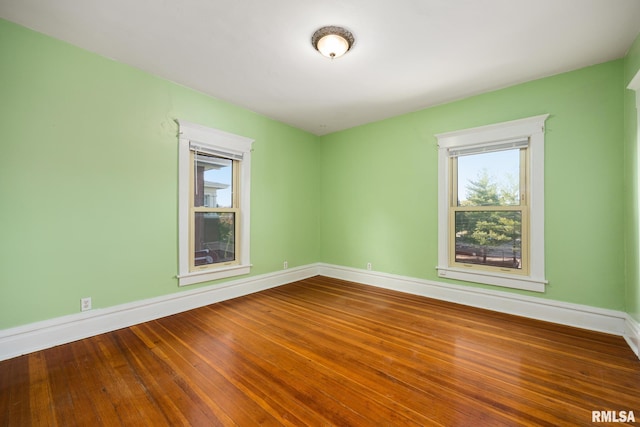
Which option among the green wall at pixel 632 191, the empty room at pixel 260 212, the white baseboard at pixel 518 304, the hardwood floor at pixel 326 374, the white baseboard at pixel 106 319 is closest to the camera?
the hardwood floor at pixel 326 374

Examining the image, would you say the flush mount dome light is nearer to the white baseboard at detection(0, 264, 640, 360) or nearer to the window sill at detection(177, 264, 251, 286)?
the window sill at detection(177, 264, 251, 286)

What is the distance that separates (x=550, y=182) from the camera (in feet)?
9.59

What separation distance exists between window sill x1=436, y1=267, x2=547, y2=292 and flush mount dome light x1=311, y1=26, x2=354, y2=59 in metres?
3.04

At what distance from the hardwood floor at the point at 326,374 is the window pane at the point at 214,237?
2.83 ft

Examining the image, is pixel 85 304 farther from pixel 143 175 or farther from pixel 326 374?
pixel 326 374

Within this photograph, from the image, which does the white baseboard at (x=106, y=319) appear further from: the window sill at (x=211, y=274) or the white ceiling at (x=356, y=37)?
the white ceiling at (x=356, y=37)

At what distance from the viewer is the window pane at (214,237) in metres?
3.49

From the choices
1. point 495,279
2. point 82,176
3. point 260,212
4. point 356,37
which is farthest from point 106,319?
point 495,279

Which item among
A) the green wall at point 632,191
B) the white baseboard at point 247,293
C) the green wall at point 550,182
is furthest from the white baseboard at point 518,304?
the green wall at point 632,191

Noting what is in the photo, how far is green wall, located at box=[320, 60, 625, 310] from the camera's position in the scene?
2641 millimetres

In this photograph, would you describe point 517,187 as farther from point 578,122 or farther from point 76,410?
point 76,410

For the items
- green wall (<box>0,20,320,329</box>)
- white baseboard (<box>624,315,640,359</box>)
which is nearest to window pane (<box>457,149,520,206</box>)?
white baseboard (<box>624,315,640,359</box>)

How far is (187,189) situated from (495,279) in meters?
4.04

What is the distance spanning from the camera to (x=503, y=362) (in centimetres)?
211
